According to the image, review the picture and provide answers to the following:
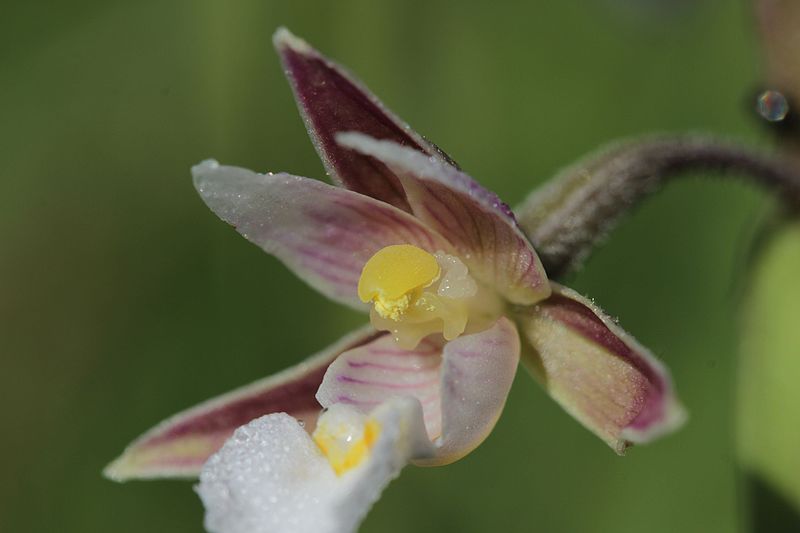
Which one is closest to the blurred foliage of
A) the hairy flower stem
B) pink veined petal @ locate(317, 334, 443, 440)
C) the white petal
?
the hairy flower stem

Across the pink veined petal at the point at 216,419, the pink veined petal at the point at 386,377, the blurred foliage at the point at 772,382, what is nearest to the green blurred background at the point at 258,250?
the blurred foliage at the point at 772,382

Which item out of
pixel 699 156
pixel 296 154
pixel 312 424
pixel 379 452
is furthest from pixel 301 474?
pixel 296 154

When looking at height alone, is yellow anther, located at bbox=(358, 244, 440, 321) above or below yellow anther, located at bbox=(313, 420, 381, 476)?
above

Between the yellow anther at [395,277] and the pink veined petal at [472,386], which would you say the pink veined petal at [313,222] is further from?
the pink veined petal at [472,386]

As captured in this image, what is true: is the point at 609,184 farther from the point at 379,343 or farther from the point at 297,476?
the point at 297,476

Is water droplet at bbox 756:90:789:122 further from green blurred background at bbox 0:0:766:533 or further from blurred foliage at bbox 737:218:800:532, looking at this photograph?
green blurred background at bbox 0:0:766:533

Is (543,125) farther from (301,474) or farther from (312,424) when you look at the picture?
(301,474)
